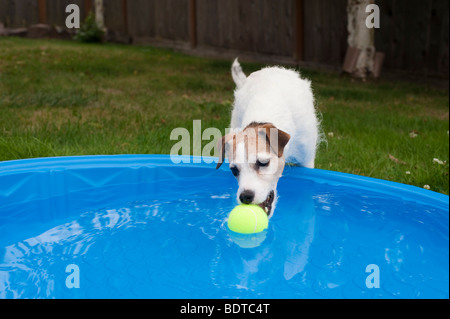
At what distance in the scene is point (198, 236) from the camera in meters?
3.85

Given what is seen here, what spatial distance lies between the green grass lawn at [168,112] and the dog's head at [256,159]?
2.01 meters

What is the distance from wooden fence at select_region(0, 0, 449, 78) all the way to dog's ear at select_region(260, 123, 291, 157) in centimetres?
829

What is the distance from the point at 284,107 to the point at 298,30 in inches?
367

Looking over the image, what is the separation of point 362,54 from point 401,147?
5.50 metres

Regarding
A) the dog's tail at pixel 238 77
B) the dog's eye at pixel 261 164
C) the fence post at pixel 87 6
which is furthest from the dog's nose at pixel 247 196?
the fence post at pixel 87 6

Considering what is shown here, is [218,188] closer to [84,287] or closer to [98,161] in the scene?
[98,161]

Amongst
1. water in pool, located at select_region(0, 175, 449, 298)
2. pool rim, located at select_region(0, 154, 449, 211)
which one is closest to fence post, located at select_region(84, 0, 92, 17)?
pool rim, located at select_region(0, 154, 449, 211)

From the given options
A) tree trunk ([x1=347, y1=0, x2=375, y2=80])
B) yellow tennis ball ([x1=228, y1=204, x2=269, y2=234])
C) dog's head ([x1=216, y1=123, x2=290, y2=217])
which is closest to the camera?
dog's head ([x1=216, y1=123, x2=290, y2=217])

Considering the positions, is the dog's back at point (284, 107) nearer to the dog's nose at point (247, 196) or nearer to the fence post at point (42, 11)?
the dog's nose at point (247, 196)

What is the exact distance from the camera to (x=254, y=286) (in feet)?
10.6

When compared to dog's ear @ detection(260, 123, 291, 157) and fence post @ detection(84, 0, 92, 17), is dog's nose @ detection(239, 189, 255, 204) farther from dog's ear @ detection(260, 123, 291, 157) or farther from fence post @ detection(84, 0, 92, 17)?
fence post @ detection(84, 0, 92, 17)

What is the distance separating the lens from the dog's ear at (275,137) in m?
3.60

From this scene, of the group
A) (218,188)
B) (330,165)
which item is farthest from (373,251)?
(330,165)

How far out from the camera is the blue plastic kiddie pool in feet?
10.6
